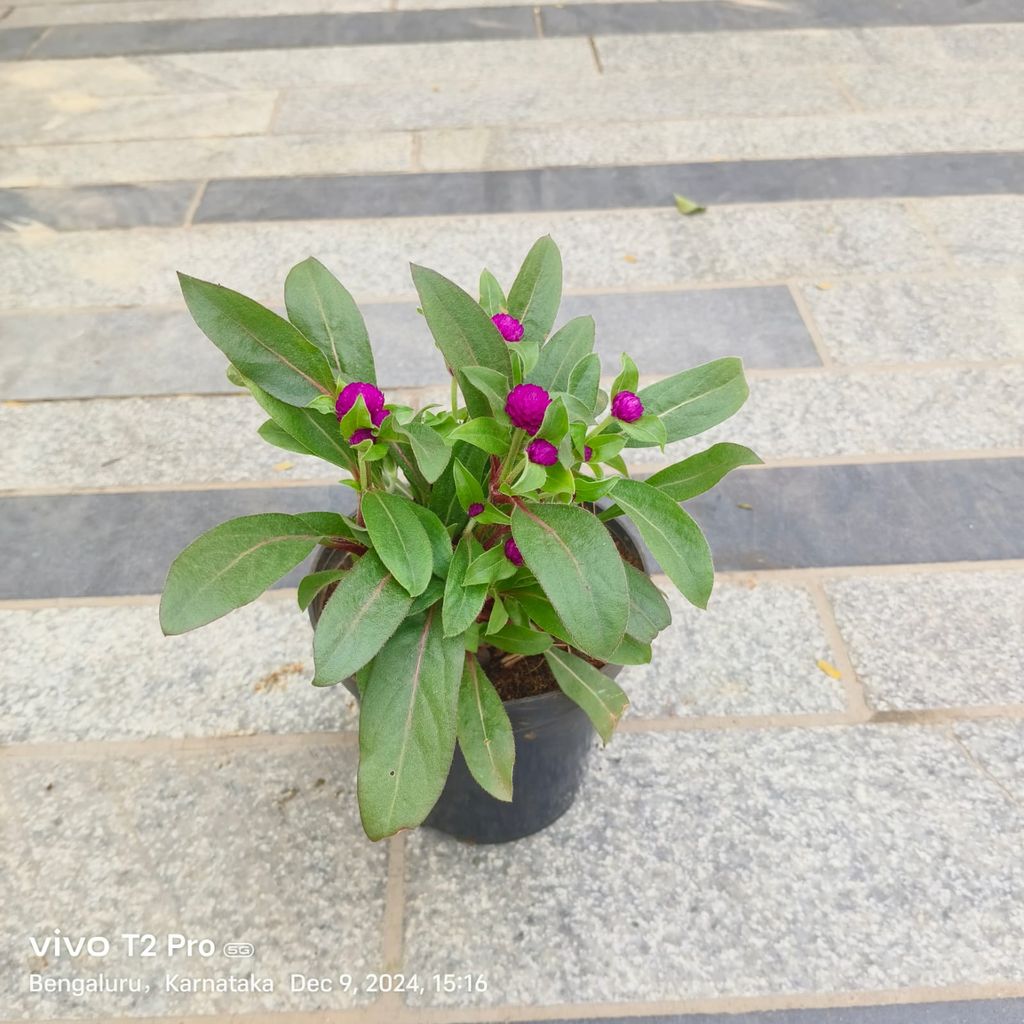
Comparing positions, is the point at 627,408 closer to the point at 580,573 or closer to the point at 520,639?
the point at 580,573

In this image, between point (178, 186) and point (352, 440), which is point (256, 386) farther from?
point (178, 186)

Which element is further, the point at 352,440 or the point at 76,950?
the point at 76,950

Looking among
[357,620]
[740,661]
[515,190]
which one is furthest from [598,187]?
[357,620]

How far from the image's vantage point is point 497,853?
1280 millimetres

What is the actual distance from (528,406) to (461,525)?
251mm

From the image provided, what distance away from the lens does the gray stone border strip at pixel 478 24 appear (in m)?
3.23

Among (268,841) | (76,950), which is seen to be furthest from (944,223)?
(76,950)

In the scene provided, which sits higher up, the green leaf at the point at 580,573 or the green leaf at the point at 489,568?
the green leaf at the point at 580,573

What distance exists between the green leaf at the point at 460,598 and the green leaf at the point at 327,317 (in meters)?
0.22

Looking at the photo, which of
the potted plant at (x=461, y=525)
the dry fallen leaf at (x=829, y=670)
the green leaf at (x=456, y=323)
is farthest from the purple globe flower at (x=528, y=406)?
the dry fallen leaf at (x=829, y=670)

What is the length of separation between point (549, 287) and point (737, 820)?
76 cm

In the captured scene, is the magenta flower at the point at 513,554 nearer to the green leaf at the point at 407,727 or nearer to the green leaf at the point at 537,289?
the green leaf at the point at 407,727

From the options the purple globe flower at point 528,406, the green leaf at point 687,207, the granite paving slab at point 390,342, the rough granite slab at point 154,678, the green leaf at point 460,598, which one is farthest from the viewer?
the green leaf at point 687,207

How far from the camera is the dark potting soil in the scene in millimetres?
1155
